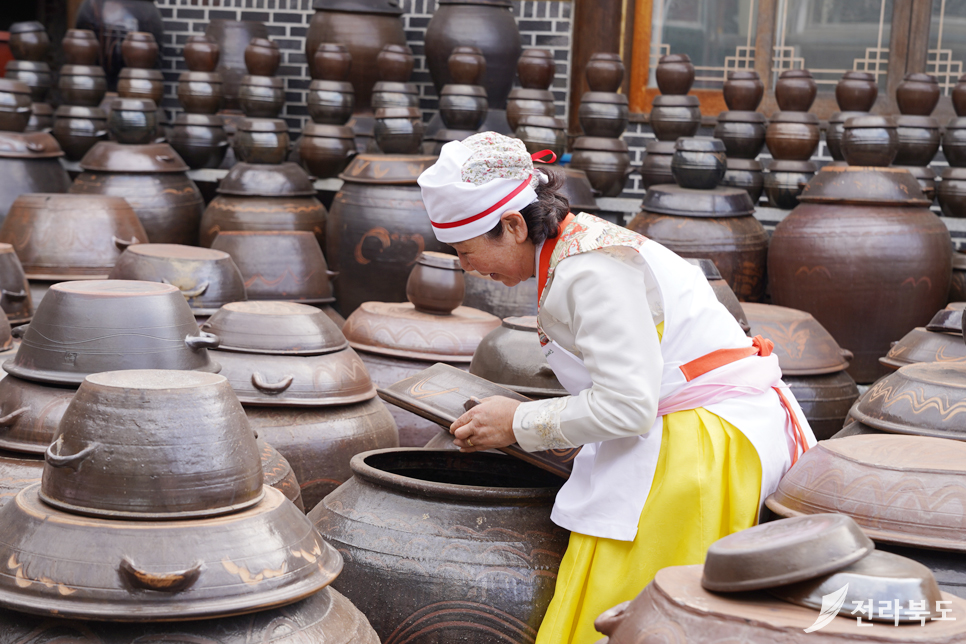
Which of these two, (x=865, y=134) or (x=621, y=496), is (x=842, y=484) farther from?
(x=865, y=134)

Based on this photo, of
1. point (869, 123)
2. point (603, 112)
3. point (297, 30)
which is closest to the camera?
point (869, 123)

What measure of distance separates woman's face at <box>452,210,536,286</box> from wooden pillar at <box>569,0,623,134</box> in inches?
209

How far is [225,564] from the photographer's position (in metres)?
1.71

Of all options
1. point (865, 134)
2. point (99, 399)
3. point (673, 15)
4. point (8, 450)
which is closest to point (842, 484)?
point (99, 399)

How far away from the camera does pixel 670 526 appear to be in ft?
7.18

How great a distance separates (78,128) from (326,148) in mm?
1814

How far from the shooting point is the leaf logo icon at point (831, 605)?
4.60 ft

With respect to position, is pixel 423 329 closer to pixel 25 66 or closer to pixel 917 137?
pixel 917 137

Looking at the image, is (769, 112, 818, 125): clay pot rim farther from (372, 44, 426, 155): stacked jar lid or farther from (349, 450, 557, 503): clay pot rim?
(349, 450, 557, 503): clay pot rim

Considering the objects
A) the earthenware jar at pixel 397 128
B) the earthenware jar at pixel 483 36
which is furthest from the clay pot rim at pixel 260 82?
the earthenware jar at pixel 483 36

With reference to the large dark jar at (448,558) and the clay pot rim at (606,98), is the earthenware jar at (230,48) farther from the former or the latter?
the large dark jar at (448,558)

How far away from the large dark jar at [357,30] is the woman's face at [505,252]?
17.0 feet

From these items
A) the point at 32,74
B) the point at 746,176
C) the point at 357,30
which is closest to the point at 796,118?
the point at 746,176

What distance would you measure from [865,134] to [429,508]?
3.45m
